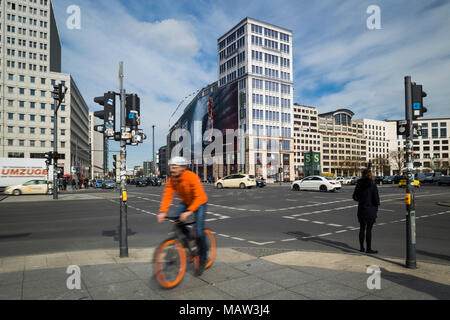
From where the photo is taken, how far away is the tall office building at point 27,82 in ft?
226

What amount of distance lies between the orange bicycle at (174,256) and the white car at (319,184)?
23.3 meters

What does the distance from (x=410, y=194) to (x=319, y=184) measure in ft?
73.5

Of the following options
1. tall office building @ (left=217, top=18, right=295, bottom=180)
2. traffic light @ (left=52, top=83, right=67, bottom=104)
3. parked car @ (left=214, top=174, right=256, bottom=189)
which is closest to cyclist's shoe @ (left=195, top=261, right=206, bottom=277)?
traffic light @ (left=52, top=83, right=67, bottom=104)

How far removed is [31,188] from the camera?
27047 mm

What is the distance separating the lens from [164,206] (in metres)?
4.52

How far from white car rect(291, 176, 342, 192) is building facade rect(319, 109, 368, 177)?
102848mm

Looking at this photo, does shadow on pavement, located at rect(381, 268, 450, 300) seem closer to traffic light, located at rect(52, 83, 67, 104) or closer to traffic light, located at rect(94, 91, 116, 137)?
traffic light, located at rect(94, 91, 116, 137)

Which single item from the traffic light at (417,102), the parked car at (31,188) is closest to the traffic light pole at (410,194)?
the traffic light at (417,102)

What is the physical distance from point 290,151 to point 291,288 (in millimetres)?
74919

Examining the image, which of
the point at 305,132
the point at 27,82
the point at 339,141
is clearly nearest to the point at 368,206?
the point at 27,82

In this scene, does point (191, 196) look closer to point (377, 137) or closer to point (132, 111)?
point (132, 111)

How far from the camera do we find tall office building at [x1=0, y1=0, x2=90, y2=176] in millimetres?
68812
